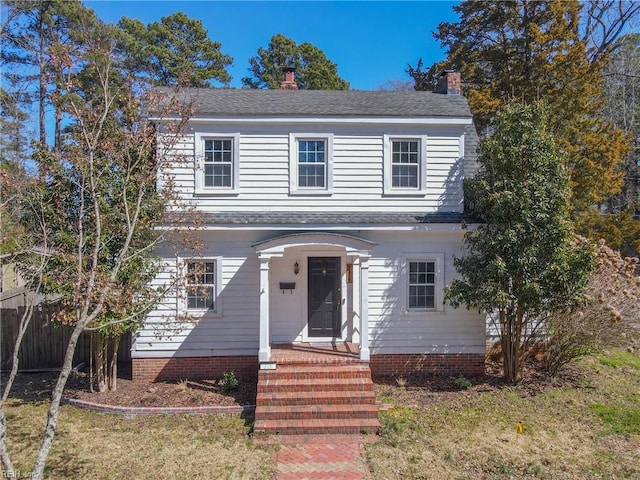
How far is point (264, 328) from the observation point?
932 cm

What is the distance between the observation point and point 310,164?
10.6 meters

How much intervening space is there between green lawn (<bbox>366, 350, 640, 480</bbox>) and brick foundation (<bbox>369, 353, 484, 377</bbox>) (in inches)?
39.8

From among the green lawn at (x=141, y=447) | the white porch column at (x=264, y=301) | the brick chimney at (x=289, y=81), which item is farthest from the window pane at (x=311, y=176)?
the green lawn at (x=141, y=447)

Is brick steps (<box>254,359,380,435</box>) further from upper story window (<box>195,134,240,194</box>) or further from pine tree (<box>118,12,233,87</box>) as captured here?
pine tree (<box>118,12,233,87</box>)

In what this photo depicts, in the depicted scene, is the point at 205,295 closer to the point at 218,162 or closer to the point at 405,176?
the point at 218,162

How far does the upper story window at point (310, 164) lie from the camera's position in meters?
10.6

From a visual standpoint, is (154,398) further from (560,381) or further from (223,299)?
(560,381)

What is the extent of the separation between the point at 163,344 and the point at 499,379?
8.16m

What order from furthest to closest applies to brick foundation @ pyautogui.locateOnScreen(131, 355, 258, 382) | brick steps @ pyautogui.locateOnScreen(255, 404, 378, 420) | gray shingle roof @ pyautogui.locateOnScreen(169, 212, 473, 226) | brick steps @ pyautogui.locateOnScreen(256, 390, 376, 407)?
brick foundation @ pyautogui.locateOnScreen(131, 355, 258, 382) → gray shingle roof @ pyautogui.locateOnScreen(169, 212, 473, 226) → brick steps @ pyautogui.locateOnScreen(256, 390, 376, 407) → brick steps @ pyautogui.locateOnScreen(255, 404, 378, 420)

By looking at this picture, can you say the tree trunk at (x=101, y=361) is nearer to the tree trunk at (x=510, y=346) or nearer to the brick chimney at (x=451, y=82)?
the tree trunk at (x=510, y=346)

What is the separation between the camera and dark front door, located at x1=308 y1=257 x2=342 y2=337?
1063cm

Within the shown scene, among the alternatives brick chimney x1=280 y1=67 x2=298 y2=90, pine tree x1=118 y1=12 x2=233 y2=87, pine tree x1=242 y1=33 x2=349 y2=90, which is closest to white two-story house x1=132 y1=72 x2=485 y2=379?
brick chimney x1=280 y1=67 x2=298 y2=90

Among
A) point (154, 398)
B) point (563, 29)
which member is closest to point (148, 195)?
point (154, 398)

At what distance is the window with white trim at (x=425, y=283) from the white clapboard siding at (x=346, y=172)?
4.27ft
